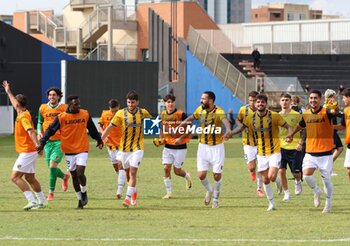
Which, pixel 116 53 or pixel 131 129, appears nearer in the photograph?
pixel 131 129

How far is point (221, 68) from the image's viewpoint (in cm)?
5366

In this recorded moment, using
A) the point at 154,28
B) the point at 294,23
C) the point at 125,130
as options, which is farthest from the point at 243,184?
the point at 294,23

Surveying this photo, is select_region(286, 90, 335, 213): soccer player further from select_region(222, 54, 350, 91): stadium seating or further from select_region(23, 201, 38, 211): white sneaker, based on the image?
select_region(222, 54, 350, 91): stadium seating

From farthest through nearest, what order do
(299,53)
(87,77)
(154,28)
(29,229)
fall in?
(299,53)
(154,28)
(87,77)
(29,229)

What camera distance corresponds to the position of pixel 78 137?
56.5 feet

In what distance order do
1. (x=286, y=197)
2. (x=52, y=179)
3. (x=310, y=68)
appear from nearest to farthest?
(x=286, y=197) < (x=52, y=179) < (x=310, y=68)

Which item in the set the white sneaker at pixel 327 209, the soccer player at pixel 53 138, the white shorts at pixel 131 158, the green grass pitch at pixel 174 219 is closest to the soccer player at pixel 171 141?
the green grass pitch at pixel 174 219

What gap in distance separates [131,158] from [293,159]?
12.1 feet

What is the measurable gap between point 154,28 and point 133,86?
496 inches

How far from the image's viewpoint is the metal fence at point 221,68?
5138 centimetres

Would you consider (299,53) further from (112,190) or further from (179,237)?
(179,237)

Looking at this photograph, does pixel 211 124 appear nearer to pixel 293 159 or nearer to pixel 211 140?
pixel 211 140

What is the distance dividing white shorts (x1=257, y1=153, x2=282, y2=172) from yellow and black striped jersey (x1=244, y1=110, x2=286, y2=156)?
0.20ft

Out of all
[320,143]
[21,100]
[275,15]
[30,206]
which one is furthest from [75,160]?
[275,15]
